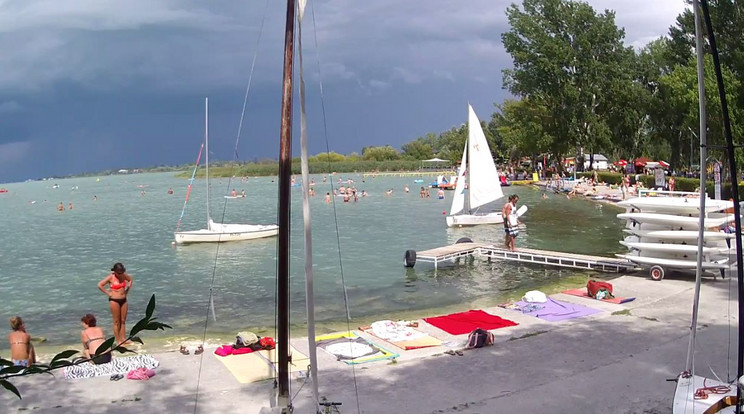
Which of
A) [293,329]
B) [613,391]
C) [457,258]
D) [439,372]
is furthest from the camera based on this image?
[457,258]

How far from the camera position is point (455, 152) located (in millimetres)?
127438

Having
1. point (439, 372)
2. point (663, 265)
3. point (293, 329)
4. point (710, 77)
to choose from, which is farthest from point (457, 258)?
point (710, 77)

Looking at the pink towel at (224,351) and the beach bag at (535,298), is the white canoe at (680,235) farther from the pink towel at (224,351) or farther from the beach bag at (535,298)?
the pink towel at (224,351)

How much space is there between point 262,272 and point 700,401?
17904 mm

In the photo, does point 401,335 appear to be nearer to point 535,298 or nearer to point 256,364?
point 256,364

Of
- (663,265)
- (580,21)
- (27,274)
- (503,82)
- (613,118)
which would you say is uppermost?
(580,21)

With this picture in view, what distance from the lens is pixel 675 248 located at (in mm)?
15688

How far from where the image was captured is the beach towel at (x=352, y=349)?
10.1m

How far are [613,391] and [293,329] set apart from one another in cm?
757

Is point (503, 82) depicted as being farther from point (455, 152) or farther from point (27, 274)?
point (455, 152)

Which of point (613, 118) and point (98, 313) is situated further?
point (613, 118)

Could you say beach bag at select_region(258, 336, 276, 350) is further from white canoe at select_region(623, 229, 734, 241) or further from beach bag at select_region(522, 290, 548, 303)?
white canoe at select_region(623, 229, 734, 241)

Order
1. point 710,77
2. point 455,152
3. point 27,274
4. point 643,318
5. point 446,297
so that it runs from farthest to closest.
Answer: point 455,152
point 710,77
point 27,274
point 446,297
point 643,318

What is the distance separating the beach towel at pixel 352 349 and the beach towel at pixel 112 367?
9.34 feet
